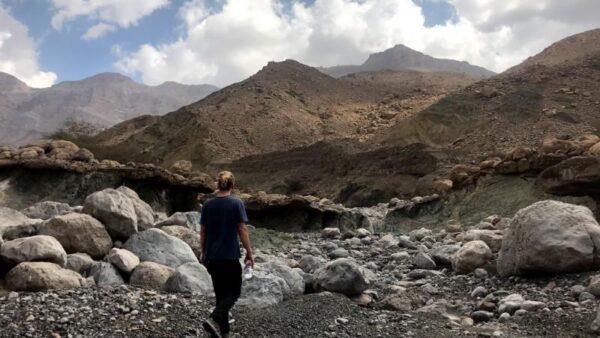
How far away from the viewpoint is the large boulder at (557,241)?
8469mm

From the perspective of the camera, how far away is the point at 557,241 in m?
8.49

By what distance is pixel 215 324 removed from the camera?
5.88 metres

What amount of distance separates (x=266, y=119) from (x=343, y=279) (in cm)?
4394

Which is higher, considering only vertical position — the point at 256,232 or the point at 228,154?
the point at 228,154


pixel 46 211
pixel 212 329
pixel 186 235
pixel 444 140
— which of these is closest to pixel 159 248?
pixel 186 235

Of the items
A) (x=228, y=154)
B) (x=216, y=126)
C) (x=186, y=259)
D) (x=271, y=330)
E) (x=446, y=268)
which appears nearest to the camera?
(x=271, y=330)

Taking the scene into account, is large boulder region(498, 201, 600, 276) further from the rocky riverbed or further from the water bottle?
the water bottle

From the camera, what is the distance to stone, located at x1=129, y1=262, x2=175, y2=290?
26.1ft

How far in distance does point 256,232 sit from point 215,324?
10.1 m

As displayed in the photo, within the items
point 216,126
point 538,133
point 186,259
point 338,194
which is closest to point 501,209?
point 186,259

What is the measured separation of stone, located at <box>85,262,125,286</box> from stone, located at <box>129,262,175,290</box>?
197 millimetres

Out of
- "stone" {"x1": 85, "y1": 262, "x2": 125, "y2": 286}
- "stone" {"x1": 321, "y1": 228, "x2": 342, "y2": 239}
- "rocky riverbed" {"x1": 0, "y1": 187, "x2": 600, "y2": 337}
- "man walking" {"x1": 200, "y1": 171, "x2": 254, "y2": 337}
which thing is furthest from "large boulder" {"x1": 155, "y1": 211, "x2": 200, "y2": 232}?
"man walking" {"x1": 200, "y1": 171, "x2": 254, "y2": 337}

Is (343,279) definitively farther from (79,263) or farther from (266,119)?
(266,119)

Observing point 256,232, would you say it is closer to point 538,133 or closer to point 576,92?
point 538,133
